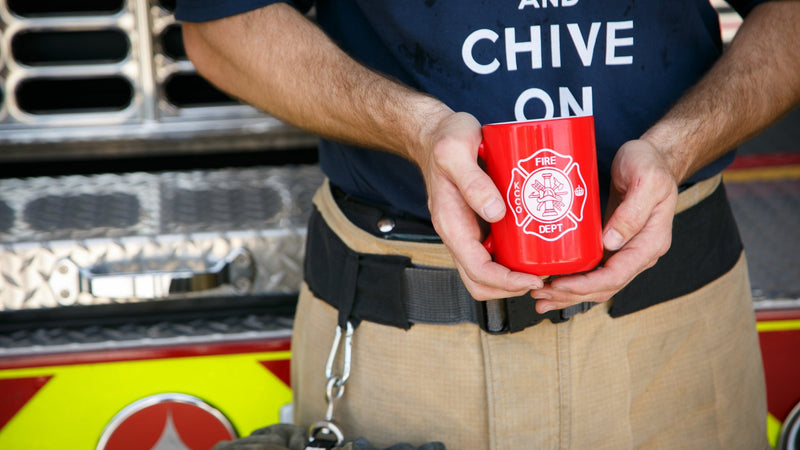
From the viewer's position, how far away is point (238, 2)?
0.90 meters

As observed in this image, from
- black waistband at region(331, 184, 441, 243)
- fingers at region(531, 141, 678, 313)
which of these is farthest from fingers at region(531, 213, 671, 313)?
black waistband at region(331, 184, 441, 243)

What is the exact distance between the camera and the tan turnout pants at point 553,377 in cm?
91

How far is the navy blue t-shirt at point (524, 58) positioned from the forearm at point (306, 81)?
0.08ft

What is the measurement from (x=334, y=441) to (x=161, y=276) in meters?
0.60

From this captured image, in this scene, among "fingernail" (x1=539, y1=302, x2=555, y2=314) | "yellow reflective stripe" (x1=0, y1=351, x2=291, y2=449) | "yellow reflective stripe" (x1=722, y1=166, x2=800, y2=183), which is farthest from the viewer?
"yellow reflective stripe" (x1=722, y1=166, x2=800, y2=183)

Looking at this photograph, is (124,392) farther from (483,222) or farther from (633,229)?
(633,229)

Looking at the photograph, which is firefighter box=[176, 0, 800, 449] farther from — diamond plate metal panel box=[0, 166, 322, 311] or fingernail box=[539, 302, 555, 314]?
diamond plate metal panel box=[0, 166, 322, 311]

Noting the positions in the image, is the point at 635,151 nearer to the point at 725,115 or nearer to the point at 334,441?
the point at 725,115

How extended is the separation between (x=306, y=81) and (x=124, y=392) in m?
0.71

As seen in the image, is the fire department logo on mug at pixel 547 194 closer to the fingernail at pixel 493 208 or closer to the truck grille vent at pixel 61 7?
the fingernail at pixel 493 208

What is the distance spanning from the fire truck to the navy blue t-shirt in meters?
0.56

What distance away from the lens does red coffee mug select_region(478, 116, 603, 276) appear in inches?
26.0

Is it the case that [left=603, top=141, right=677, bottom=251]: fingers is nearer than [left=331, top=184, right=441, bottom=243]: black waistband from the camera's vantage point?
Yes

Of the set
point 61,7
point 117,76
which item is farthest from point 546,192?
point 61,7
